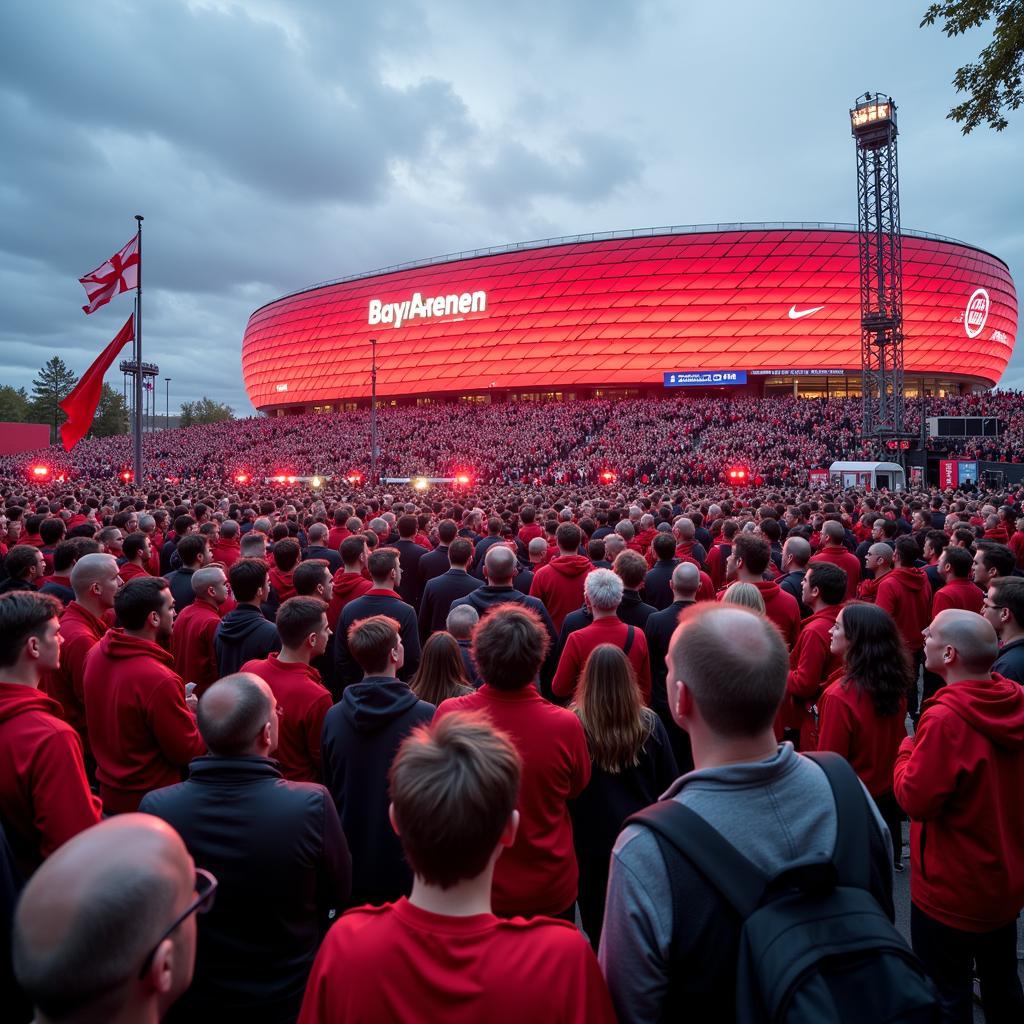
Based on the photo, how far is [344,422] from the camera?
69.0 metres

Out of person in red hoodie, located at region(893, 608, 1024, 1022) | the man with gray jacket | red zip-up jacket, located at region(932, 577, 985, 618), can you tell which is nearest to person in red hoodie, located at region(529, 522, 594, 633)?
red zip-up jacket, located at region(932, 577, 985, 618)

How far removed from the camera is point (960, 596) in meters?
6.34

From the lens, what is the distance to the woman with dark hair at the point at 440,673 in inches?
151

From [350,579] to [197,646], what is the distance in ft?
5.55

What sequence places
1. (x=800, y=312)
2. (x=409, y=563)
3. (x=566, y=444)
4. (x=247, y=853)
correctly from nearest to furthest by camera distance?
(x=247, y=853) < (x=409, y=563) < (x=566, y=444) < (x=800, y=312)

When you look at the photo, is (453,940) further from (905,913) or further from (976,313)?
(976,313)

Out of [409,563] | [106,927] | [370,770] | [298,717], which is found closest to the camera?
[106,927]

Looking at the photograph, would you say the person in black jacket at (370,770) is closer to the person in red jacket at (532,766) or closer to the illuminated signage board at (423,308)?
the person in red jacket at (532,766)

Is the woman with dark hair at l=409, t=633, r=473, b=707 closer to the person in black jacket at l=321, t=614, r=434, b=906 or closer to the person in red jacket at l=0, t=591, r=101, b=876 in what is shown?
the person in black jacket at l=321, t=614, r=434, b=906

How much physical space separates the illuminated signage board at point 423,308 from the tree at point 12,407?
73.5 meters

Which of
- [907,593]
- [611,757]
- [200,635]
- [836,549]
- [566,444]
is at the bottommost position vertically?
[611,757]

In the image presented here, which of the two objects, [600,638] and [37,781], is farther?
[600,638]

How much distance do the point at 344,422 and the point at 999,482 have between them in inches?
2222

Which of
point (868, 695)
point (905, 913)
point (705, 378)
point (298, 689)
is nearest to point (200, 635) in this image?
point (298, 689)
